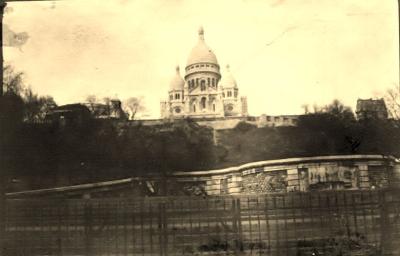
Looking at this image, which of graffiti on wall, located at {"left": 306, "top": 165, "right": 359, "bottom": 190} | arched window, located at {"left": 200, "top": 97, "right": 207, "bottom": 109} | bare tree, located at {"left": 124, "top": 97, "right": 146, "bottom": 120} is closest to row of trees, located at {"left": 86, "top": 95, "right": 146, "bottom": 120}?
bare tree, located at {"left": 124, "top": 97, "right": 146, "bottom": 120}

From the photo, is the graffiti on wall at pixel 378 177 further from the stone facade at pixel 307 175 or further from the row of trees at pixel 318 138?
the row of trees at pixel 318 138

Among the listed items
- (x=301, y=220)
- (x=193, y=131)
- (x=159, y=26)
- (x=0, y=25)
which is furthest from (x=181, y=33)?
(x=301, y=220)

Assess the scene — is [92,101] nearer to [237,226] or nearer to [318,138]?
[237,226]

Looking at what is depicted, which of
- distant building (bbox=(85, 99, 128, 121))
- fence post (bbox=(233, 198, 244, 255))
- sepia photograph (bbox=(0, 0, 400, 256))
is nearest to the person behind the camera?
fence post (bbox=(233, 198, 244, 255))

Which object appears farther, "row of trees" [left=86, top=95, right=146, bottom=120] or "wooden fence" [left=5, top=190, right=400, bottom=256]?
"row of trees" [left=86, top=95, right=146, bottom=120]

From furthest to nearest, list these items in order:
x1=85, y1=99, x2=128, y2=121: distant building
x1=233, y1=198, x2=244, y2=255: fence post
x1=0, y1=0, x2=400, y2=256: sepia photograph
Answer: x1=85, y1=99, x2=128, y2=121: distant building, x1=0, y1=0, x2=400, y2=256: sepia photograph, x1=233, y1=198, x2=244, y2=255: fence post

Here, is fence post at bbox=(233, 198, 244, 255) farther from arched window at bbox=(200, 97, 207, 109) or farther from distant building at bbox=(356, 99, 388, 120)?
distant building at bbox=(356, 99, 388, 120)

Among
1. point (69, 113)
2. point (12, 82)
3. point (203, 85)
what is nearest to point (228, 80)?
point (203, 85)
